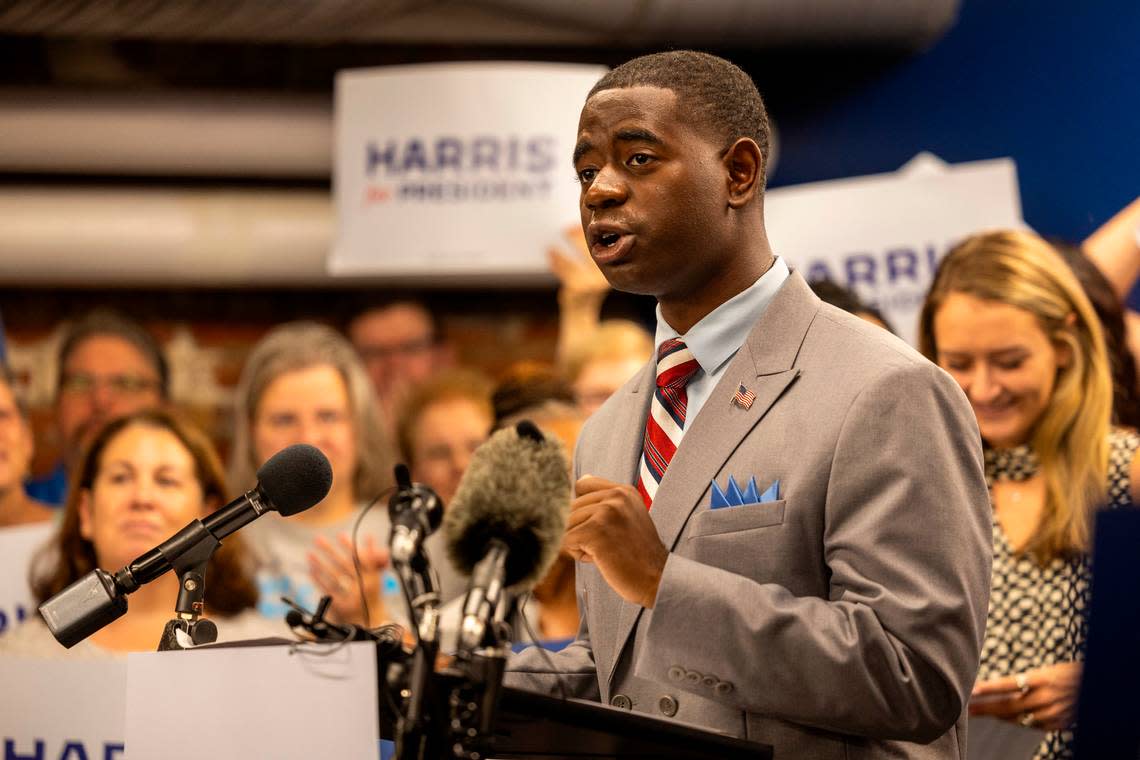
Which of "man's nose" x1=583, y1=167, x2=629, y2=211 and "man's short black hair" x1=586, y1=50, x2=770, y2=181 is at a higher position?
"man's short black hair" x1=586, y1=50, x2=770, y2=181

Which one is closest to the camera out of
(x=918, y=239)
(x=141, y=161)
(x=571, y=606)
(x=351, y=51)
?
(x=571, y=606)

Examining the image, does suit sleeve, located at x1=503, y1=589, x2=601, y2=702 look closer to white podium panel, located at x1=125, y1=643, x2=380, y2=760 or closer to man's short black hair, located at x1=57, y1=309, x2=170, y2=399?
white podium panel, located at x1=125, y1=643, x2=380, y2=760

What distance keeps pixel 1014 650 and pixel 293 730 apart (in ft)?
6.36

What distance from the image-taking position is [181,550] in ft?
5.74

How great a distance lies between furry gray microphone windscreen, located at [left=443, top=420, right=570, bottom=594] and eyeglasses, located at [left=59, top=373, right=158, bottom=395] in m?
3.75

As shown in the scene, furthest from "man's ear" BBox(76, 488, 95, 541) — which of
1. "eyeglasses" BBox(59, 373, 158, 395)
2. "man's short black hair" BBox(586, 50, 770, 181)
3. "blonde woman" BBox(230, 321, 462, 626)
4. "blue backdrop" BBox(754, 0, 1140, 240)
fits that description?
"blue backdrop" BBox(754, 0, 1140, 240)

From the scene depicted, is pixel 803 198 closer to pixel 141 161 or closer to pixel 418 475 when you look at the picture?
pixel 418 475

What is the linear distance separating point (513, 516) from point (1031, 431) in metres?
2.14

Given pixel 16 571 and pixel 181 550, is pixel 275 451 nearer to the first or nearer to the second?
pixel 16 571

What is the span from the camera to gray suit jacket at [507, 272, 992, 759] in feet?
5.03

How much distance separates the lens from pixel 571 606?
3586 mm

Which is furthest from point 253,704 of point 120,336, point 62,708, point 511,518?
point 120,336

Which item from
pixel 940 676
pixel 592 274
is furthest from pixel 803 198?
pixel 940 676

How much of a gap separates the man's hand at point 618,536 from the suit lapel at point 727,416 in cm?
15
